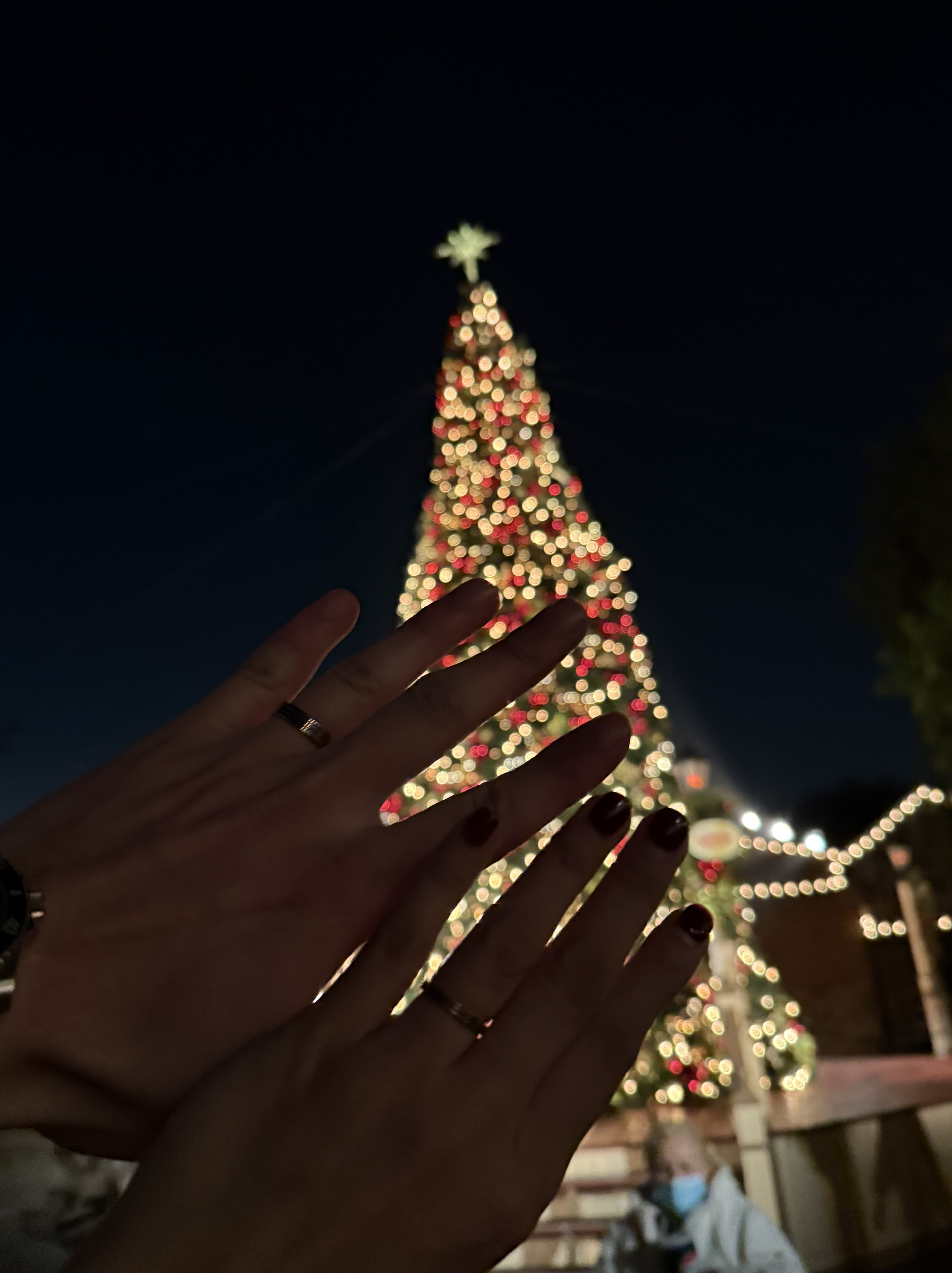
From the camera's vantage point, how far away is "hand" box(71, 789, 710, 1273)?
2.38ft

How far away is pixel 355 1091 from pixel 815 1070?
38.6 ft

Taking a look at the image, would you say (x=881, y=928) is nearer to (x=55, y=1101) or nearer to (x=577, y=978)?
(x=577, y=978)

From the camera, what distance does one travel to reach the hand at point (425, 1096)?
73 cm

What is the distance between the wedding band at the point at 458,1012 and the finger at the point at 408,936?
3 centimetres

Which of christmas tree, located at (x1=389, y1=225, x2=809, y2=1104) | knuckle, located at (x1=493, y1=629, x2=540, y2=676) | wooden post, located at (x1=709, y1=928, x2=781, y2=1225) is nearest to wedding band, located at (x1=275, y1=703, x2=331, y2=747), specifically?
knuckle, located at (x1=493, y1=629, x2=540, y2=676)

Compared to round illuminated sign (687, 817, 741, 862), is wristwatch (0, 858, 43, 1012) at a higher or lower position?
lower

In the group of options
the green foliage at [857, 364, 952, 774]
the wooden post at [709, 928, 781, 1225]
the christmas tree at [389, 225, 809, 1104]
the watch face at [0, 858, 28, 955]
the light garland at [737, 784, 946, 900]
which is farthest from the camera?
the light garland at [737, 784, 946, 900]

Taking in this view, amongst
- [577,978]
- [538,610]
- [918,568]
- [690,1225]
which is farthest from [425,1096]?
[918,568]

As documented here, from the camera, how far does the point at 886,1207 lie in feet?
21.7

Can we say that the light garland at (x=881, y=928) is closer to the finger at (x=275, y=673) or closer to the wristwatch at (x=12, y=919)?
the finger at (x=275, y=673)

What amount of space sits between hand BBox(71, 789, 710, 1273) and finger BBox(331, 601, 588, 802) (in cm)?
12

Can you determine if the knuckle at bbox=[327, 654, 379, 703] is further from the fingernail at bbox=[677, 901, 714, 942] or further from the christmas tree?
the christmas tree

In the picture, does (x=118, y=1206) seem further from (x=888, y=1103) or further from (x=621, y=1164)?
(x=888, y=1103)

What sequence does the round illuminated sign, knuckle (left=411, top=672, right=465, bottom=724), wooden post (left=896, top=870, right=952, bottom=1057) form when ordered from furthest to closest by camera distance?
wooden post (left=896, top=870, right=952, bottom=1057), the round illuminated sign, knuckle (left=411, top=672, right=465, bottom=724)
